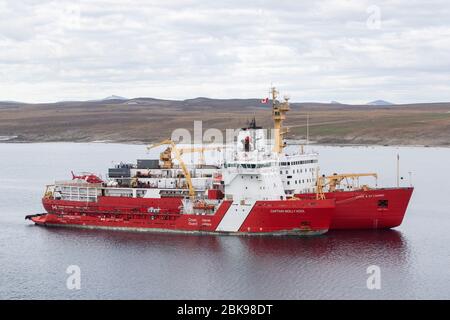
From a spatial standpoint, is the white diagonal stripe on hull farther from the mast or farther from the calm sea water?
the mast

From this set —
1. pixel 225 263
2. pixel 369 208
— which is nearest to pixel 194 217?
pixel 225 263

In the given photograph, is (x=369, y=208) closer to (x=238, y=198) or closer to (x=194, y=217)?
(x=238, y=198)

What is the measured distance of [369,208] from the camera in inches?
1959

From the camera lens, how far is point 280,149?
50.6 m

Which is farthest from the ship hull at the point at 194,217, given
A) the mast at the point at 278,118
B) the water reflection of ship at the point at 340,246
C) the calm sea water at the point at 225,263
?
the mast at the point at 278,118

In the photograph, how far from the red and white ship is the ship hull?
64 mm

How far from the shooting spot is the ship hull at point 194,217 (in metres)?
47.0

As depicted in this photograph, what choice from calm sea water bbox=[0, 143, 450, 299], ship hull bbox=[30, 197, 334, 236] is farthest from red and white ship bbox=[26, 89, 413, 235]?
calm sea water bbox=[0, 143, 450, 299]

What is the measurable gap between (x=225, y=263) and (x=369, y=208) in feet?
41.8

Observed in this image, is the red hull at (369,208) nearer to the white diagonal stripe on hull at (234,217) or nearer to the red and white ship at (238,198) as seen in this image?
the red and white ship at (238,198)

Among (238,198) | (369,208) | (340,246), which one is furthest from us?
(369,208)
